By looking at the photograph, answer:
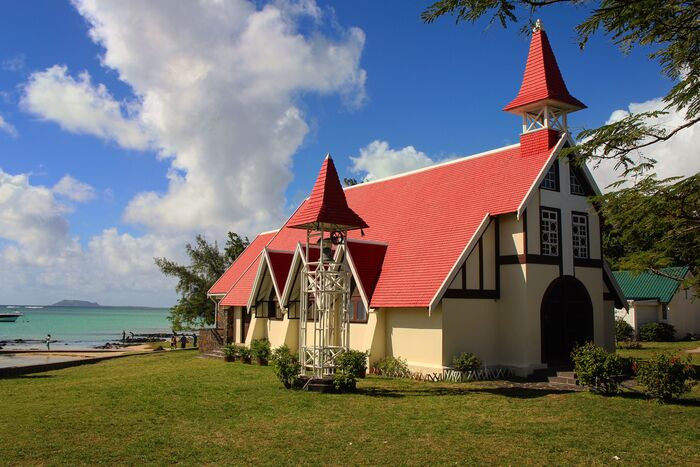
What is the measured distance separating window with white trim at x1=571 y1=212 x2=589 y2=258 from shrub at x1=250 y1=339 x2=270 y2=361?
1324cm

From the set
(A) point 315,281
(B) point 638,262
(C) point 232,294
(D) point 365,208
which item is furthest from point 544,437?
(C) point 232,294

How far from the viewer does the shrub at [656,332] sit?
38500 millimetres

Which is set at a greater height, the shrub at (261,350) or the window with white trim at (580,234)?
the window with white trim at (580,234)

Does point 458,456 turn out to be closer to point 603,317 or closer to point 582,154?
point 582,154

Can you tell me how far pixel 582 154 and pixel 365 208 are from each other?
59.4 ft

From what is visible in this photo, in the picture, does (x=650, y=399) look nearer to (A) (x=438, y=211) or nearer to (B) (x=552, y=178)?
(B) (x=552, y=178)

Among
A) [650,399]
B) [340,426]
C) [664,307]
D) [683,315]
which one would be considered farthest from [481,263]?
[683,315]

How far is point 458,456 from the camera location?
11.2 meters

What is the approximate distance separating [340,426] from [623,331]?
1188 inches

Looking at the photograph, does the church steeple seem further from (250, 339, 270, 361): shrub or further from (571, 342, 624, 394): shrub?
(250, 339, 270, 361): shrub

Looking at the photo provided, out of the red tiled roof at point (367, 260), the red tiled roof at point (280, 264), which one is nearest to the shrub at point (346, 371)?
the red tiled roof at point (367, 260)

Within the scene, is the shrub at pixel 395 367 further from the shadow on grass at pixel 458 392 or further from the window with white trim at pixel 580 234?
the window with white trim at pixel 580 234

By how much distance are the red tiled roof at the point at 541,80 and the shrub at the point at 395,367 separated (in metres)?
10.6

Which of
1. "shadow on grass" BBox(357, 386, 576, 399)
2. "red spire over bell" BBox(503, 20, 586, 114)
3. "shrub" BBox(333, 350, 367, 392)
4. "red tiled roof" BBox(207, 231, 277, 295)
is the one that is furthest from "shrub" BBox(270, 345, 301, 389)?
"red tiled roof" BBox(207, 231, 277, 295)
